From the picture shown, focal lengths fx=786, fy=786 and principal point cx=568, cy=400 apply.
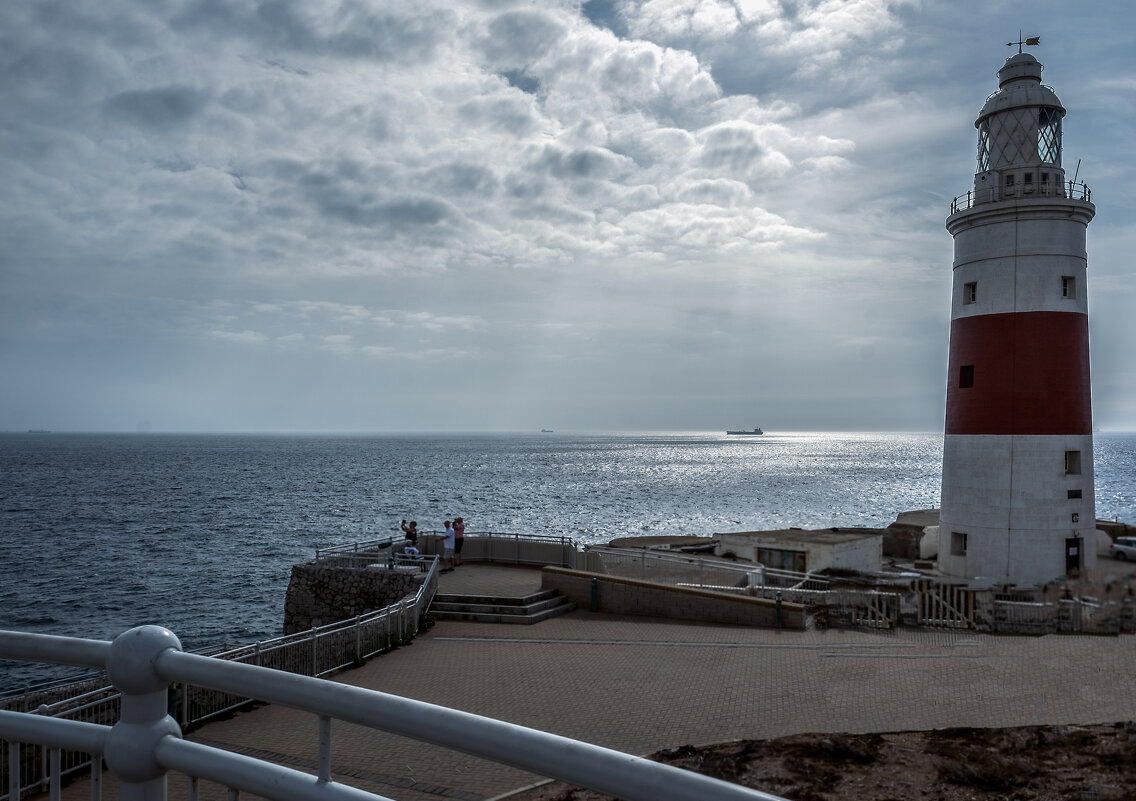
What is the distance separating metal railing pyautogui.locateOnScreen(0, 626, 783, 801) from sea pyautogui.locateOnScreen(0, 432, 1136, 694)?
28.5m

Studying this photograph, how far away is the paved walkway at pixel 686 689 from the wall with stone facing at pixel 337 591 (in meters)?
5.55

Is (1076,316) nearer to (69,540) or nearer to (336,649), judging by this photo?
(336,649)

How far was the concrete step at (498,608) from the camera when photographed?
21281 millimetres

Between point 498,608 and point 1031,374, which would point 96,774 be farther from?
point 1031,374

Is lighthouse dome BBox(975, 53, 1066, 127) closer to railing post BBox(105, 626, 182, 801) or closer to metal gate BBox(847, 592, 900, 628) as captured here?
metal gate BBox(847, 592, 900, 628)

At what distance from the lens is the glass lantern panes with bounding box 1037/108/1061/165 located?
2509 cm

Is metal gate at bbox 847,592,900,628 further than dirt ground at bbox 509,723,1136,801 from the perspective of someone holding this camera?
Yes

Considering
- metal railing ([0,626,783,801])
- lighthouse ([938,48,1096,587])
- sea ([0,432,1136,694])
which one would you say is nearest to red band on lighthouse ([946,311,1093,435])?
lighthouse ([938,48,1096,587])

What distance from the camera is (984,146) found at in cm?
2633

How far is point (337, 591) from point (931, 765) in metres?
21.1

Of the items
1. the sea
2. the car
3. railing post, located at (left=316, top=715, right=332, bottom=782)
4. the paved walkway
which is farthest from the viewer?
the sea

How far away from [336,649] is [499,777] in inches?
285

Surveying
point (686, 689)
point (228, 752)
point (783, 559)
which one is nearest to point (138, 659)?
point (228, 752)

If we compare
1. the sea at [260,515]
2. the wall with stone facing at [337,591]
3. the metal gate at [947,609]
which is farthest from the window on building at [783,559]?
the sea at [260,515]
